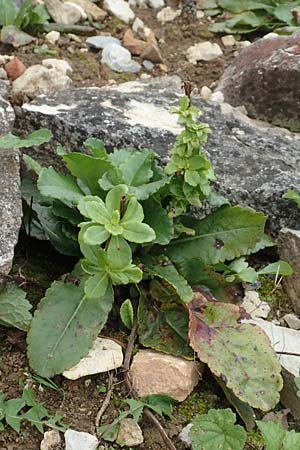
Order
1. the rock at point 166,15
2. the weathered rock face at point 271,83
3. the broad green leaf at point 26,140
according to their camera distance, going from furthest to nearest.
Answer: the rock at point 166,15, the weathered rock face at point 271,83, the broad green leaf at point 26,140

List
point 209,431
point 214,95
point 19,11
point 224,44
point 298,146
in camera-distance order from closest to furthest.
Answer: point 209,431 < point 298,146 < point 214,95 < point 19,11 < point 224,44

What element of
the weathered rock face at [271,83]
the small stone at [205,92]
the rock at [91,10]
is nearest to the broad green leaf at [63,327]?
the weathered rock face at [271,83]

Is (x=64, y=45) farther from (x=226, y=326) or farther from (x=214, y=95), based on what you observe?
(x=226, y=326)

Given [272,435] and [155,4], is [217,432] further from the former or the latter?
[155,4]

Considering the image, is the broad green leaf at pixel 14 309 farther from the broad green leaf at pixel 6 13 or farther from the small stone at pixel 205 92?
the broad green leaf at pixel 6 13

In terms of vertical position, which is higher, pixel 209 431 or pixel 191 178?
pixel 191 178

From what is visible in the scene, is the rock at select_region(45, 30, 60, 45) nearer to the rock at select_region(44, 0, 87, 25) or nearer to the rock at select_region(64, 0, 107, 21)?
the rock at select_region(44, 0, 87, 25)

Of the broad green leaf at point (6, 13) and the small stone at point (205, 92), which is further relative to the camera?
the broad green leaf at point (6, 13)

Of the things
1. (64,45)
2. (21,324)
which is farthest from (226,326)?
(64,45)
